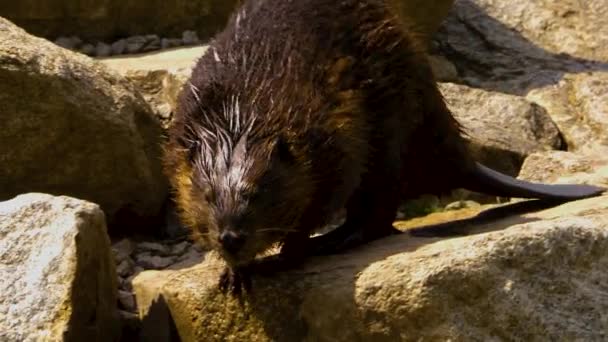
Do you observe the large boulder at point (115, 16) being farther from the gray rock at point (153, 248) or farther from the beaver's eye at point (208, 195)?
the beaver's eye at point (208, 195)

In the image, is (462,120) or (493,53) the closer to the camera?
(462,120)

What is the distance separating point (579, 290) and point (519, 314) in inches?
12.3

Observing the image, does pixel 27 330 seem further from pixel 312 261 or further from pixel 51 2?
pixel 51 2

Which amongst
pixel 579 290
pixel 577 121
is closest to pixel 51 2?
pixel 577 121

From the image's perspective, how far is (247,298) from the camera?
17.3ft

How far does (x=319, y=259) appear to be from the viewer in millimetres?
5641

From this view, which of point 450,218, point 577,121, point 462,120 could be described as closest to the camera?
point 450,218

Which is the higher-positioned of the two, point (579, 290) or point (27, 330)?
point (579, 290)

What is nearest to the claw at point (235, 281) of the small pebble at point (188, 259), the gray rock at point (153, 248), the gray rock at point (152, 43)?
the small pebble at point (188, 259)

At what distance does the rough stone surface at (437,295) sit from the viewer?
487cm

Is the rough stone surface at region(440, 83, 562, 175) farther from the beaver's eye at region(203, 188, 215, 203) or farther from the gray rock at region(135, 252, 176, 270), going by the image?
the beaver's eye at region(203, 188, 215, 203)

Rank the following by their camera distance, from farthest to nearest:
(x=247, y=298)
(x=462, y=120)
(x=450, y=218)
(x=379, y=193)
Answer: (x=462, y=120)
(x=450, y=218)
(x=379, y=193)
(x=247, y=298)

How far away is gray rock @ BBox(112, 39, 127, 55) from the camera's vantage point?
10492 millimetres

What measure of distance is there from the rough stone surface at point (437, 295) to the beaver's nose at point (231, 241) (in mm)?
347
